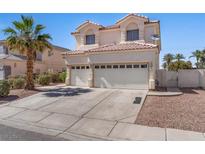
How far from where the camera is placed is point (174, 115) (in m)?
7.29

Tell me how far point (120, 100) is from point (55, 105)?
390 cm

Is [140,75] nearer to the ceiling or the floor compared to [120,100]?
nearer to the ceiling

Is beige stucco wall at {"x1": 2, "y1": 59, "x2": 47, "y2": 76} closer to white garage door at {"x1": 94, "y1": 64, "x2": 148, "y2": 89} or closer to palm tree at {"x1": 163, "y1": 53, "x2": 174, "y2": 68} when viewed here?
white garage door at {"x1": 94, "y1": 64, "x2": 148, "y2": 89}

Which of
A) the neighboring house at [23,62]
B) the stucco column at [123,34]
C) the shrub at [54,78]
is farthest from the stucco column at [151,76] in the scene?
the neighboring house at [23,62]

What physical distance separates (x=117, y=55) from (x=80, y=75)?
464 cm

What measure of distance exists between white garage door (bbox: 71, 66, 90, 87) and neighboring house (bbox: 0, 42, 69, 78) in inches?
262

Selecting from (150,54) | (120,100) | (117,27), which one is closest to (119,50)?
(150,54)

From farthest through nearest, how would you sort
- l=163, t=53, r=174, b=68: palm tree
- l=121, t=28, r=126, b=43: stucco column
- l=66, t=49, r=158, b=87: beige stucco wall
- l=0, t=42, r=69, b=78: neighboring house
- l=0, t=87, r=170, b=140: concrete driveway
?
l=163, t=53, r=174, b=68: palm tree
l=0, t=42, r=69, b=78: neighboring house
l=121, t=28, r=126, b=43: stucco column
l=66, t=49, r=158, b=87: beige stucco wall
l=0, t=87, r=170, b=140: concrete driveway

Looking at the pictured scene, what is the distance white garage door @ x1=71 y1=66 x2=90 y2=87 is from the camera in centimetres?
1634

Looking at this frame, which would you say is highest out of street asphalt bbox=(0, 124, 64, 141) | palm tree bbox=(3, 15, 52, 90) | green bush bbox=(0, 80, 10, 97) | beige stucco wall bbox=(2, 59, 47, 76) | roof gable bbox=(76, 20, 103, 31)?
roof gable bbox=(76, 20, 103, 31)

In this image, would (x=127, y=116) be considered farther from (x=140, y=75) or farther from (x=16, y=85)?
(x=16, y=85)

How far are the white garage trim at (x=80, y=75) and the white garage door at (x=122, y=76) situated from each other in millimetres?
1287

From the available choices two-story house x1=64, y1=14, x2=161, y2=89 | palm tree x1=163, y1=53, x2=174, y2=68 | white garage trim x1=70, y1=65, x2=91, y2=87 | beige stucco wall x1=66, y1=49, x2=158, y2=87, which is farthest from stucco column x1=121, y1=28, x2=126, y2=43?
palm tree x1=163, y1=53, x2=174, y2=68

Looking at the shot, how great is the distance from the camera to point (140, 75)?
13.7 meters
